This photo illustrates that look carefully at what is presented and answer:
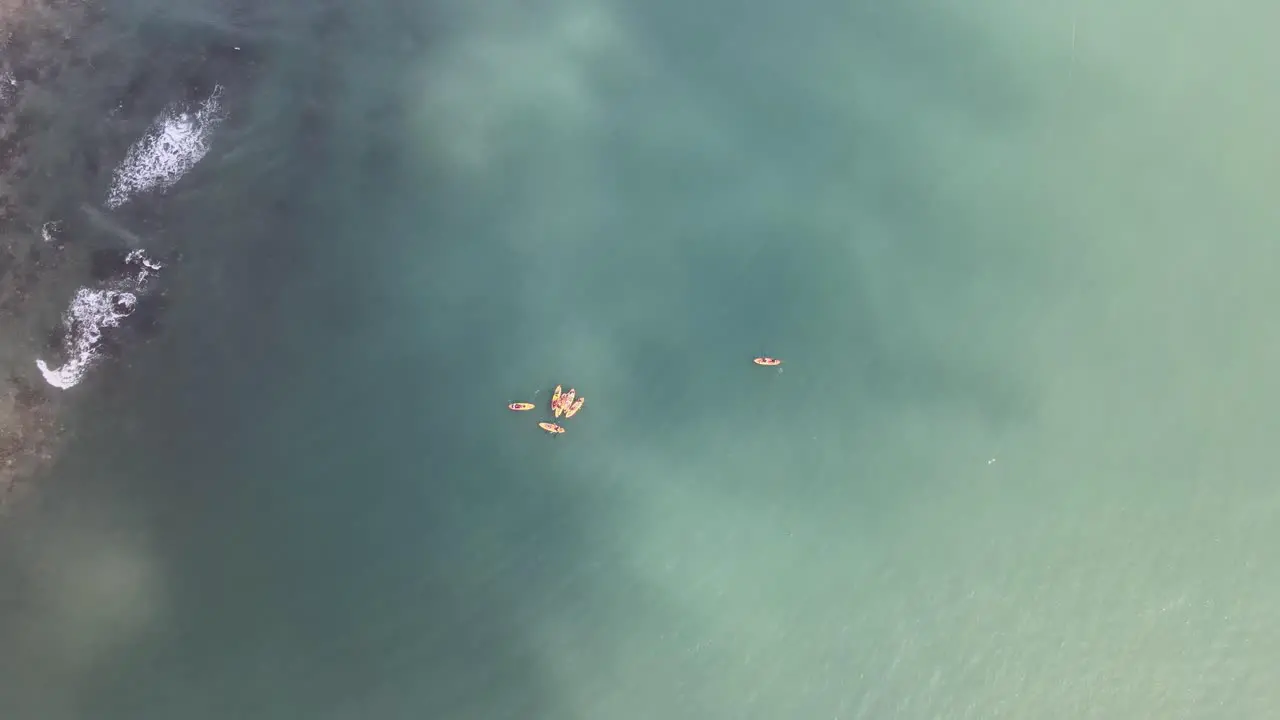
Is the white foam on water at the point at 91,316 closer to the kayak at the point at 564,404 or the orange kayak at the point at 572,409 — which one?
the kayak at the point at 564,404

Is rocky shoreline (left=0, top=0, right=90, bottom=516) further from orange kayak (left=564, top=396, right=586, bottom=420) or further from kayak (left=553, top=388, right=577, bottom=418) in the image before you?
orange kayak (left=564, top=396, right=586, bottom=420)

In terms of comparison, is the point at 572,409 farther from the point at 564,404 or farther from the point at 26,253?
the point at 26,253

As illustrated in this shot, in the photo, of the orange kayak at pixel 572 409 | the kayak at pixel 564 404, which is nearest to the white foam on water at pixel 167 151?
the kayak at pixel 564 404

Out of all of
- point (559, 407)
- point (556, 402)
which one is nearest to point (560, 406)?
point (559, 407)

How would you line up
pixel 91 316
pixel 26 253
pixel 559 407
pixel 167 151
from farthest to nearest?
pixel 167 151 → pixel 26 253 → pixel 91 316 → pixel 559 407

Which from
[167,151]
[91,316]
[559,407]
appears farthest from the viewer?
[167,151]

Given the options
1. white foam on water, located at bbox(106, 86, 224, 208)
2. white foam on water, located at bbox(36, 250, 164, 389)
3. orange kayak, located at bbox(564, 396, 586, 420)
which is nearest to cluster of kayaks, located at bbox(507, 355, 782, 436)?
orange kayak, located at bbox(564, 396, 586, 420)

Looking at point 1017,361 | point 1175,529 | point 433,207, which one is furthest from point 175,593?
point 1175,529

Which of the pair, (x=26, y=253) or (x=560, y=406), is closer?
(x=560, y=406)
